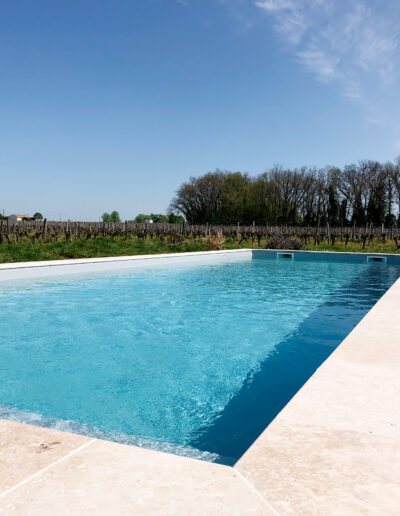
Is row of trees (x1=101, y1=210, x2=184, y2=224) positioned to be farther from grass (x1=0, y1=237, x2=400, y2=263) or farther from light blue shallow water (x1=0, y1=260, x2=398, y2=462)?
light blue shallow water (x1=0, y1=260, x2=398, y2=462)

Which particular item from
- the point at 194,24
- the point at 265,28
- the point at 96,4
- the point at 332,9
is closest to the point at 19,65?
the point at 96,4

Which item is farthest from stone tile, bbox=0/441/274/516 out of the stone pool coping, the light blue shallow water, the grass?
the grass

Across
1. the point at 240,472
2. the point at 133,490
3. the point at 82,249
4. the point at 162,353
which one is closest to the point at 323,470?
the point at 240,472

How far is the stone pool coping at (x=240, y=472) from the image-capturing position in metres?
1.26

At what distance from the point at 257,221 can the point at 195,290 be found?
39146mm

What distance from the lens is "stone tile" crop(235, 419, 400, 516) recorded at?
4.15ft

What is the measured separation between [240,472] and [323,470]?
306mm

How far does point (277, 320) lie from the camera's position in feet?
19.0

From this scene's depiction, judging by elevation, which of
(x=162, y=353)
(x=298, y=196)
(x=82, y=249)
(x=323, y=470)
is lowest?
(x=162, y=353)

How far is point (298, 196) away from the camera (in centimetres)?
4269

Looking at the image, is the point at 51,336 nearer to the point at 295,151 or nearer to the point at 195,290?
the point at 195,290

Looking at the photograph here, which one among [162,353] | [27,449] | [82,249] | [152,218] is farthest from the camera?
[152,218]

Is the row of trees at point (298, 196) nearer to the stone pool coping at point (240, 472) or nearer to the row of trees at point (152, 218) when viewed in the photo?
the row of trees at point (152, 218)

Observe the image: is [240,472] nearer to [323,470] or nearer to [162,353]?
[323,470]
